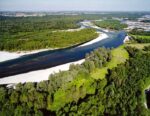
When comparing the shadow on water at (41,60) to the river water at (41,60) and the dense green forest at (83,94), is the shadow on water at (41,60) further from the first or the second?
the dense green forest at (83,94)

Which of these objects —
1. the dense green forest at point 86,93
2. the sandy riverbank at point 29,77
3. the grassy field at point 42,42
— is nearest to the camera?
the dense green forest at point 86,93

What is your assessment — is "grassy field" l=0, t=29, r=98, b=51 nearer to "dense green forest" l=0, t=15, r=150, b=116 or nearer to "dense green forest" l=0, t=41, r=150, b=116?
"dense green forest" l=0, t=15, r=150, b=116

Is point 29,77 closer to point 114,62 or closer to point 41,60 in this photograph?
point 41,60

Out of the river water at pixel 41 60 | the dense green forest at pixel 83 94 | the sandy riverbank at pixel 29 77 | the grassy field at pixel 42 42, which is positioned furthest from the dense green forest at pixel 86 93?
the grassy field at pixel 42 42

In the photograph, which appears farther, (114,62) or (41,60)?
(41,60)

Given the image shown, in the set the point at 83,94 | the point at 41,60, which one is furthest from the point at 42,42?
the point at 83,94

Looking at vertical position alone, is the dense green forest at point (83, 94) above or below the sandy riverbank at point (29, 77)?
above

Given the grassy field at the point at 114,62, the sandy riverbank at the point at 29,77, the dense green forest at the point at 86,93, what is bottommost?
the sandy riverbank at the point at 29,77

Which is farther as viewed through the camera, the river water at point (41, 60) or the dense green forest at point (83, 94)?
the river water at point (41, 60)

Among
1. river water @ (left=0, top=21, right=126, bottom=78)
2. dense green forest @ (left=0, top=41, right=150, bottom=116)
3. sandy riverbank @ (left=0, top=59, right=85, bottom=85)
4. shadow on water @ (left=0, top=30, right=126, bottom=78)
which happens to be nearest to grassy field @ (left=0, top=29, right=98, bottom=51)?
shadow on water @ (left=0, top=30, right=126, bottom=78)

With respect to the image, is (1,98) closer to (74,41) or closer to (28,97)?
(28,97)
